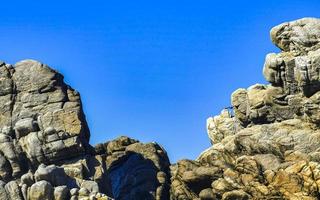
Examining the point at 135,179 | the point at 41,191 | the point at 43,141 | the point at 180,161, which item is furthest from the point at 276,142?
the point at 41,191

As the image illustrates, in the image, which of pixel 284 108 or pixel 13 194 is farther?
pixel 284 108

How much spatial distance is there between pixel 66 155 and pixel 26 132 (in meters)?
7.59

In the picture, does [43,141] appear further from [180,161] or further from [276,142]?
[276,142]

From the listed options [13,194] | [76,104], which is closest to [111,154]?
[76,104]

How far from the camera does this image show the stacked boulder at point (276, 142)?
127 m

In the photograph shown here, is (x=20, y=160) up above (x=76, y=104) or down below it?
below

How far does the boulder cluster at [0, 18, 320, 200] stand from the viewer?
125625 millimetres

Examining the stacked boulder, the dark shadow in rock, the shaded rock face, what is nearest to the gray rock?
the shaded rock face

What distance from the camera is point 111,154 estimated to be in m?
162

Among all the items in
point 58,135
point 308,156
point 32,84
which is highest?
point 32,84

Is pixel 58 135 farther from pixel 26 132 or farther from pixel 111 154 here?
pixel 111 154

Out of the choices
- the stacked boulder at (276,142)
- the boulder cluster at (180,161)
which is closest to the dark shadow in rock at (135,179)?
the boulder cluster at (180,161)

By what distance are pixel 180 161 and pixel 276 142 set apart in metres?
18.5

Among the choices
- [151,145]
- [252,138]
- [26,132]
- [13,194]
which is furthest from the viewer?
[151,145]
